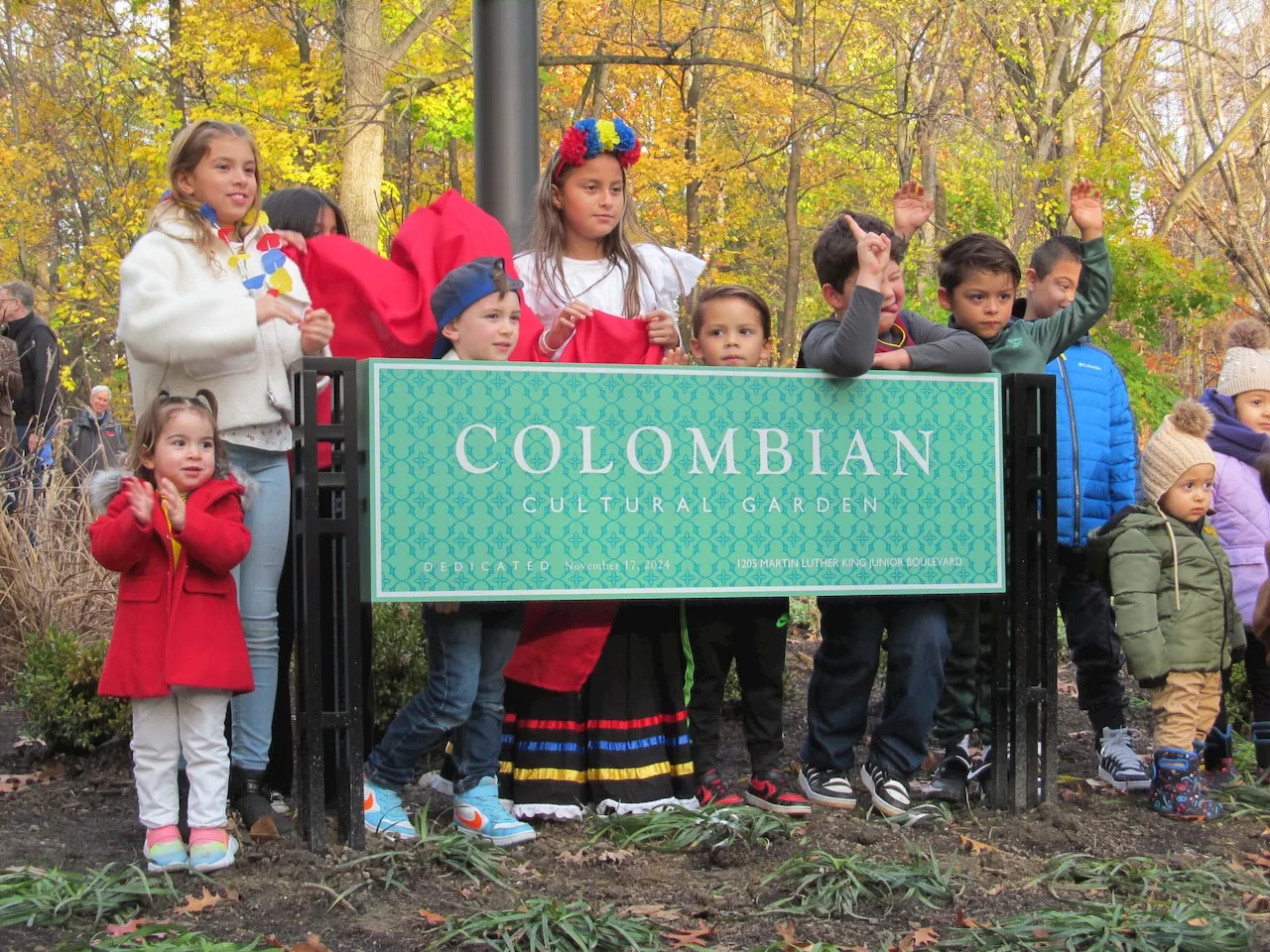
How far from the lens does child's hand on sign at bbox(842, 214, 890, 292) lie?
4070 mm

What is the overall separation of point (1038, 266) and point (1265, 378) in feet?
3.61

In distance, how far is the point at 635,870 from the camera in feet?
12.7

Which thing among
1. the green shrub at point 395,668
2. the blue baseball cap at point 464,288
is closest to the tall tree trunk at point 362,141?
the green shrub at point 395,668

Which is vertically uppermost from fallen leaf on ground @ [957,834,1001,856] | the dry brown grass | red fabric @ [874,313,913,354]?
red fabric @ [874,313,913,354]

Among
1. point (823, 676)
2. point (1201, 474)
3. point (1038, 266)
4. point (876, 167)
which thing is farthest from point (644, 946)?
point (876, 167)

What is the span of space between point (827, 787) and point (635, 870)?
0.93 m

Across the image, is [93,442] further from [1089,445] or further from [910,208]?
[1089,445]

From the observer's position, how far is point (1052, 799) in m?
4.55

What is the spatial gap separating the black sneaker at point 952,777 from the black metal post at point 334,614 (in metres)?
1.89

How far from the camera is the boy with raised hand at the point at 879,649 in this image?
14.5 ft

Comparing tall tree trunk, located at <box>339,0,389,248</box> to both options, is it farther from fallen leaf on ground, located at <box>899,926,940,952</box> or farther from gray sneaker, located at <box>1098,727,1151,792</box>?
fallen leaf on ground, located at <box>899,926,940,952</box>

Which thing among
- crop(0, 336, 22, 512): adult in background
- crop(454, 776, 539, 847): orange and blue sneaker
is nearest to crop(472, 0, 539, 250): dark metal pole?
crop(454, 776, 539, 847): orange and blue sneaker

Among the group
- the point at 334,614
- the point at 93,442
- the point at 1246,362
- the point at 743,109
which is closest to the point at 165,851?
the point at 334,614

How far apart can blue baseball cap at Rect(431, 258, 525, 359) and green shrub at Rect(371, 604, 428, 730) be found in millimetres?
1499
